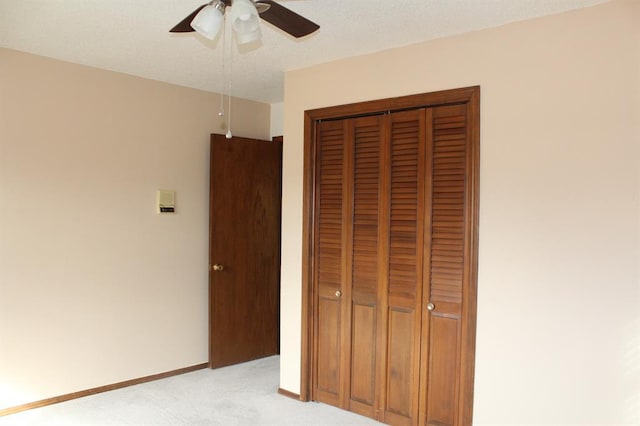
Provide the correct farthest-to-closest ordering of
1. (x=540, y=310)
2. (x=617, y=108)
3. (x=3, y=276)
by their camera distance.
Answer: (x=3, y=276) → (x=540, y=310) → (x=617, y=108)

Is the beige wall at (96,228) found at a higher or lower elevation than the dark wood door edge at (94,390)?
higher

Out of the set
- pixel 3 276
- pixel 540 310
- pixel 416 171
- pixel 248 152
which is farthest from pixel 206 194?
pixel 540 310

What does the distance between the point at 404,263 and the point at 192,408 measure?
174 centimetres

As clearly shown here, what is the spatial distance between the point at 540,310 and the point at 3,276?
3.23 meters

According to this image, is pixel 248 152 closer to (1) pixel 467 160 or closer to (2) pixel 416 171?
(2) pixel 416 171

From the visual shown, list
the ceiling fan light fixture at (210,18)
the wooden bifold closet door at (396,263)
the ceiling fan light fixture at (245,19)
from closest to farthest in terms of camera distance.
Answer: the ceiling fan light fixture at (245,19) < the ceiling fan light fixture at (210,18) < the wooden bifold closet door at (396,263)

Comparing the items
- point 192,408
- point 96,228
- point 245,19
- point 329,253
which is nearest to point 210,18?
point 245,19

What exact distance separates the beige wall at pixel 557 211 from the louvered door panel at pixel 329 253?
2.63 feet

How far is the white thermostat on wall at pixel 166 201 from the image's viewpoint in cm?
410

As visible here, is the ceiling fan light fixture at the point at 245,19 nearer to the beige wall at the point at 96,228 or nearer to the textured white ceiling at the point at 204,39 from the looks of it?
the textured white ceiling at the point at 204,39

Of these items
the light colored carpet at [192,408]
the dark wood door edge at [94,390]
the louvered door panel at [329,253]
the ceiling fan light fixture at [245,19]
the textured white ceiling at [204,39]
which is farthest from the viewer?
the louvered door panel at [329,253]

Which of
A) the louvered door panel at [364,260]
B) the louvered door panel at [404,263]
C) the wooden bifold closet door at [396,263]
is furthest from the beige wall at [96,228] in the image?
the louvered door panel at [404,263]

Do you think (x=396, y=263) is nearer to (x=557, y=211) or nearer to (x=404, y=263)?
(x=404, y=263)

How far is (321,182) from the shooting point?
11.8 ft
